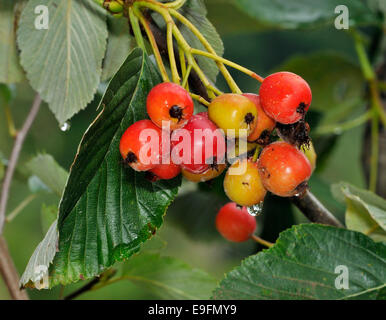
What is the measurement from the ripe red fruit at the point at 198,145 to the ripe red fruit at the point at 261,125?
0.06m

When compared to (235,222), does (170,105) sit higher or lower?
higher

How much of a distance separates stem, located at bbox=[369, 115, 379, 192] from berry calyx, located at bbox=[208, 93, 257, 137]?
1.01 metres

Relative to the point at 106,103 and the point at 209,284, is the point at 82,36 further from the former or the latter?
the point at 209,284

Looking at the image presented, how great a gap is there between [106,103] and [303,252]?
35cm

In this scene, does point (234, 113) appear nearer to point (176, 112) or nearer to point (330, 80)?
point (176, 112)

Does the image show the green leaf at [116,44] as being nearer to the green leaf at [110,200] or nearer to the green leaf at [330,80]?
the green leaf at [110,200]

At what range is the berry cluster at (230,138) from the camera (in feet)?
1.98

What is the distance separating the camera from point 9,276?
0.94 meters

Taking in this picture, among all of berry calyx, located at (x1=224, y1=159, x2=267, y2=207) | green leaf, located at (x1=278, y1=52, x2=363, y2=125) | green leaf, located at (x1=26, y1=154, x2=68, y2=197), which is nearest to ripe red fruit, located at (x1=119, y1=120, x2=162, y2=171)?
berry calyx, located at (x1=224, y1=159, x2=267, y2=207)

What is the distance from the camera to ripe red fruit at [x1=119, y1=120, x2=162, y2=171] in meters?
0.60

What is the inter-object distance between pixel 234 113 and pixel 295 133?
11 cm

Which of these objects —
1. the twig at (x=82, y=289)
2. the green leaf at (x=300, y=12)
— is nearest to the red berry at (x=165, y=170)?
the twig at (x=82, y=289)

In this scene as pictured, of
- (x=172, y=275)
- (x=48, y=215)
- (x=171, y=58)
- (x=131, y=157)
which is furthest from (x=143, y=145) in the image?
(x=172, y=275)
